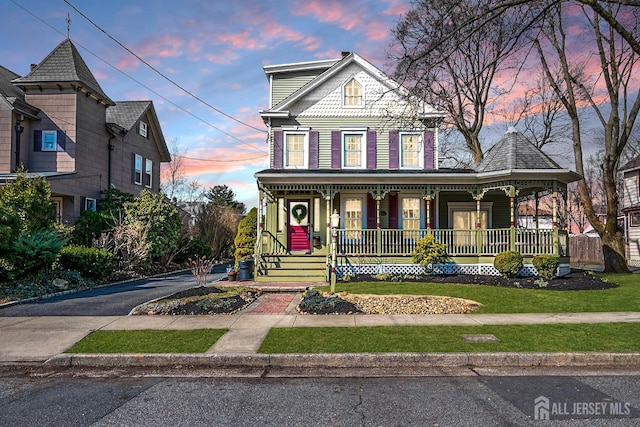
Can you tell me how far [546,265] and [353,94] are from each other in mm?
10780

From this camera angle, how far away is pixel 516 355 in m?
6.79

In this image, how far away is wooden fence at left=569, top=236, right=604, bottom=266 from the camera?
33.6 metres

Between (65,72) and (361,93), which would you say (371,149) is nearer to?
(361,93)

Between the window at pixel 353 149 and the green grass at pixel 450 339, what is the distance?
1216 centimetres

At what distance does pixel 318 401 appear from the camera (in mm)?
5172

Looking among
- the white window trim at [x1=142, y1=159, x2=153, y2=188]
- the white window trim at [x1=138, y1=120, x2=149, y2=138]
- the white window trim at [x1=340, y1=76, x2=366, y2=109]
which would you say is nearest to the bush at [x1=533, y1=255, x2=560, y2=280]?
the white window trim at [x1=340, y1=76, x2=366, y2=109]

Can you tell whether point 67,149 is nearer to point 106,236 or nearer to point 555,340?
point 106,236

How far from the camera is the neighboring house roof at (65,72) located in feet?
69.3

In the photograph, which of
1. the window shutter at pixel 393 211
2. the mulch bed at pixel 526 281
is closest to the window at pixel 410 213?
the window shutter at pixel 393 211

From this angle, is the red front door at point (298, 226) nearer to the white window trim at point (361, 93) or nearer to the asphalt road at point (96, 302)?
the white window trim at point (361, 93)

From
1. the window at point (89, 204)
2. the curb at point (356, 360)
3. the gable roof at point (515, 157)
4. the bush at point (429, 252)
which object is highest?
the gable roof at point (515, 157)

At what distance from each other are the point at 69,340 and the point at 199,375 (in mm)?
3230

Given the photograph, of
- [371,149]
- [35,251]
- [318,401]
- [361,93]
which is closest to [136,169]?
[35,251]

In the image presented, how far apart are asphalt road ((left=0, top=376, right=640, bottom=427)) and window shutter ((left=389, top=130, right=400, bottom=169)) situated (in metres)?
14.5
